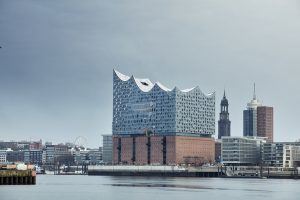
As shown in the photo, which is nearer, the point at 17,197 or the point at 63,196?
the point at 17,197

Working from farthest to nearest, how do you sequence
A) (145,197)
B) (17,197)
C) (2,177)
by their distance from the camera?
1. (2,177)
2. (145,197)
3. (17,197)

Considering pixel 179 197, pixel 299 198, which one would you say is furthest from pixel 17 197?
pixel 299 198

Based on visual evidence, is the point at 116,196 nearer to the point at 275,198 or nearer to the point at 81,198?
the point at 81,198

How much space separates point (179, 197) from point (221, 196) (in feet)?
23.6

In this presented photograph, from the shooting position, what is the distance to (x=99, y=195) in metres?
104

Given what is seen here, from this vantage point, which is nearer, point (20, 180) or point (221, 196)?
point (221, 196)

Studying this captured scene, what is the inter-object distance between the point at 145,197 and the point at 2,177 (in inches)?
1278

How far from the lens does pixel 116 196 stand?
4035 inches

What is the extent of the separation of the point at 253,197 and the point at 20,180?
133ft

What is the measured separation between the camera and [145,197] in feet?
328

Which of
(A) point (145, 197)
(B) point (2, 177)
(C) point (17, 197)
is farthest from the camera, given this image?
(B) point (2, 177)

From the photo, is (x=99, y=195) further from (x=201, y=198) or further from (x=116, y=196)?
(x=201, y=198)

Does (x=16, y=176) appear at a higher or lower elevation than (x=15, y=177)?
higher

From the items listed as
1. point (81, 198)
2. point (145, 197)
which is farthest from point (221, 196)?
point (81, 198)
